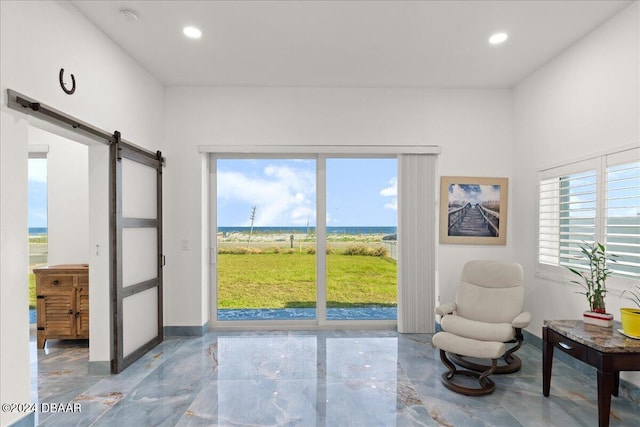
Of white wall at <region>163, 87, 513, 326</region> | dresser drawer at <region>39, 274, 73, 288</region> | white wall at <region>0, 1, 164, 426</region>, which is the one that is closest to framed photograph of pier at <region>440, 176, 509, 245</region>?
white wall at <region>163, 87, 513, 326</region>

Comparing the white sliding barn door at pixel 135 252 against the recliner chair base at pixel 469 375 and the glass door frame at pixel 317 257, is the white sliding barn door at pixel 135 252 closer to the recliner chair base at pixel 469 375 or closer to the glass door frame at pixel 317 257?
the glass door frame at pixel 317 257

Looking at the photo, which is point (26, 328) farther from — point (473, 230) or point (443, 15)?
point (473, 230)

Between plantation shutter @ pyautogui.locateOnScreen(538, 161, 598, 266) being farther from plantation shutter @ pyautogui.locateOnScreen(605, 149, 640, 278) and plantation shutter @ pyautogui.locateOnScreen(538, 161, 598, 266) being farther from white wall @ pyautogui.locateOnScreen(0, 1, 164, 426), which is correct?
white wall @ pyautogui.locateOnScreen(0, 1, 164, 426)

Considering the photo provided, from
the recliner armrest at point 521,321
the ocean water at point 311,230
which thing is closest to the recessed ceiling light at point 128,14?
the ocean water at point 311,230

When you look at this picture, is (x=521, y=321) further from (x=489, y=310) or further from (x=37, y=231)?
(x=37, y=231)

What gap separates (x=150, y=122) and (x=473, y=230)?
4056 millimetres

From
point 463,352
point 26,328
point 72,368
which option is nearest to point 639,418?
point 463,352

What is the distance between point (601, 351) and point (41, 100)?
4094 mm

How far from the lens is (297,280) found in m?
4.42

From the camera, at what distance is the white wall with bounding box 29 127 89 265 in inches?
165

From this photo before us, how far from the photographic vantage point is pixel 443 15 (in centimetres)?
276

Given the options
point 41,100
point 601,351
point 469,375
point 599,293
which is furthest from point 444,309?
point 41,100

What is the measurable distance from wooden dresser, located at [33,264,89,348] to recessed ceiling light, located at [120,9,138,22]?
259cm

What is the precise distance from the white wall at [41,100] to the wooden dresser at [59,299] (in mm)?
906
